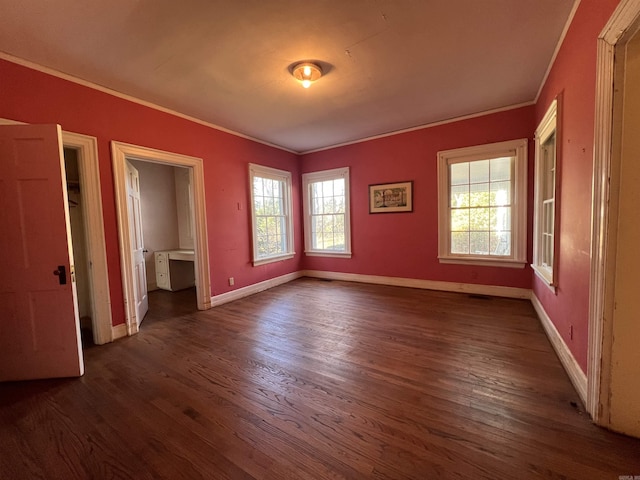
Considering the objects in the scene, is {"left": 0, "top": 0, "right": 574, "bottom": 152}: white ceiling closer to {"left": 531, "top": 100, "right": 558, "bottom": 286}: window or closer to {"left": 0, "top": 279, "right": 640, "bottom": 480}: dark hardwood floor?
{"left": 531, "top": 100, "right": 558, "bottom": 286}: window

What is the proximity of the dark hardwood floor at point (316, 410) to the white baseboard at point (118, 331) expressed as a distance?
118 mm

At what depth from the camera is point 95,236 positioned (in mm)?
2811

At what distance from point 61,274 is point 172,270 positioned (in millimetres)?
2874

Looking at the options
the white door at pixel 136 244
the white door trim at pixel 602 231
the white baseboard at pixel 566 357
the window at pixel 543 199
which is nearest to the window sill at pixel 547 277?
the window at pixel 543 199

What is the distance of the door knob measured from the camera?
7.14 ft

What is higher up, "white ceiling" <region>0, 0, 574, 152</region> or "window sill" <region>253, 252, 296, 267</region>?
"white ceiling" <region>0, 0, 574, 152</region>

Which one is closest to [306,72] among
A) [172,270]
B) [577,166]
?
[577,166]

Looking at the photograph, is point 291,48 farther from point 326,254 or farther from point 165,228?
point 165,228

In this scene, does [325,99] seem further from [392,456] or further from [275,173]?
[392,456]

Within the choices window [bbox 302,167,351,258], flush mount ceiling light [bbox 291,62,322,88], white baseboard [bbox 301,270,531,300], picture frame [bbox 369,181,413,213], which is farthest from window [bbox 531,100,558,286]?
window [bbox 302,167,351,258]

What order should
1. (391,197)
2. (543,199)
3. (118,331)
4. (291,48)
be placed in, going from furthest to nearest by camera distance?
(391,197), (543,199), (118,331), (291,48)

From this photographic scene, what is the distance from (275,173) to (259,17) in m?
3.23

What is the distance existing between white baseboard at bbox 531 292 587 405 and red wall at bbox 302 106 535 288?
4.03 ft

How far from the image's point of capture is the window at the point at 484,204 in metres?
3.79
